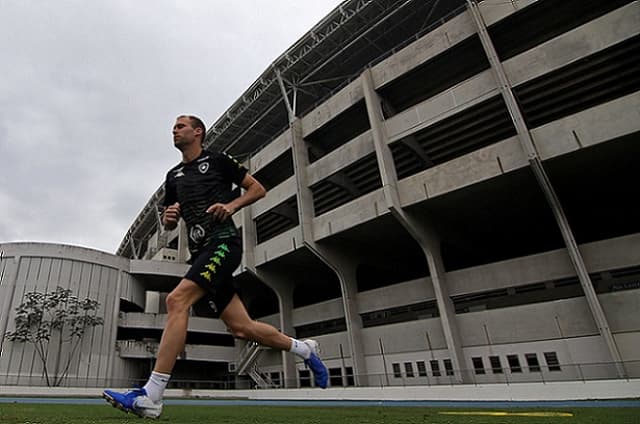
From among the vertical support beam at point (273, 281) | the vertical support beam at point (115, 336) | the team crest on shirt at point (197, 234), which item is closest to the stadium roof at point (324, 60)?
the vertical support beam at point (273, 281)

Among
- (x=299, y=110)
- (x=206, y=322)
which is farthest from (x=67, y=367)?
(x=299, y=110)

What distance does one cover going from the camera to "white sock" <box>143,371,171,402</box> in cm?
278

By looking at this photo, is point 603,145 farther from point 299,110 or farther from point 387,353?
point 299,110

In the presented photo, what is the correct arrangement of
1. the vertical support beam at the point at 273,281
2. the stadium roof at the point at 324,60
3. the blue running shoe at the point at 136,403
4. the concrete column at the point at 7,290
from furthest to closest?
the vertical support beam at the point at 273,281 → the concrete column at the point at 7,290 → the stadium roof at the point at 324,60 → the blue running shoe at the point at 136,403

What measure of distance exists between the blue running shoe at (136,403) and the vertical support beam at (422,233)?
1524 cm

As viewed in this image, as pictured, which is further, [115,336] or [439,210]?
[115,336]

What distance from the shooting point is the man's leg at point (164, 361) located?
2.72 meters

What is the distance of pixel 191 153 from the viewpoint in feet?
11.6

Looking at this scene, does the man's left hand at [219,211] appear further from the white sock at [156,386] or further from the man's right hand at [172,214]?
the white sock at [156,386]

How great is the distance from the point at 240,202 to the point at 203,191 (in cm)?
32

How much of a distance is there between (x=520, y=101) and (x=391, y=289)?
36.4 ft

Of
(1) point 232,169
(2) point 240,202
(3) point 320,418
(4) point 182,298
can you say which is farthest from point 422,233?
(4) point 182,298

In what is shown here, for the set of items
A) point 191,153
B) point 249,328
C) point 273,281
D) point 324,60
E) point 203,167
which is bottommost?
point 249,328

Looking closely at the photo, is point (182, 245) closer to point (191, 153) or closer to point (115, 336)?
point (115, 336)
